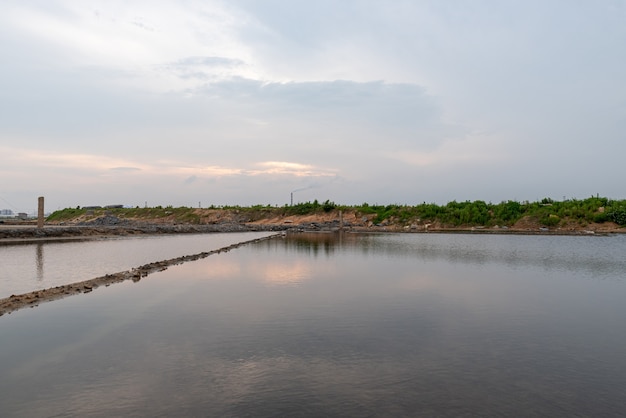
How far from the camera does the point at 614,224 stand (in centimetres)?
5906

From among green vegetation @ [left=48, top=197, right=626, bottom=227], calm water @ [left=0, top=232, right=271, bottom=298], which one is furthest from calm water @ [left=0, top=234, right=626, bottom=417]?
green vegetation @ [left=48, top=197, right=626, bottom=227]

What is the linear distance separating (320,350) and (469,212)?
228ft

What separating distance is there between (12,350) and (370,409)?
7463 mm

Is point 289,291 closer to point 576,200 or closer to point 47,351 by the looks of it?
point 47,351

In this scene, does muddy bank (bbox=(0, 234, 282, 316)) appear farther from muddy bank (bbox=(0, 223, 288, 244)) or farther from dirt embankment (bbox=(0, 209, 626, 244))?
dirt embankment (bbox=(0, 209, 626, 244))

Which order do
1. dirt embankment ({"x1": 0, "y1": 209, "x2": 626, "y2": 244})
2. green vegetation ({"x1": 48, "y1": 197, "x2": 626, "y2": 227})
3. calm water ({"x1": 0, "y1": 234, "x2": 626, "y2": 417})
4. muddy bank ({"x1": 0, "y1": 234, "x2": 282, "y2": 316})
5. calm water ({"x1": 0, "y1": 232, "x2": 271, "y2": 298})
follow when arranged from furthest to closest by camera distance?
green vegetation ({"x1": 48, "y1": 197, "x2": 626, "y2": 227}) → dirt embankment ({"x1": 0, "y1": 209, "x2": 626, "y2": 244}) → calm water ({"x1": 0, "y1": 232, "x2": 271, "y2": 298}) → muddy bank ({"x1": 0, "y1": 234, "x2": 282, "y2": 316}) → calm water ({"x1": 0, "y1": 234, "x2": 626, "y2": 417})

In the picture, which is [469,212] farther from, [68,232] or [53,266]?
[53,266]

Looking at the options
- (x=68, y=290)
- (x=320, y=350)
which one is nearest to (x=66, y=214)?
(x=68, y=290)

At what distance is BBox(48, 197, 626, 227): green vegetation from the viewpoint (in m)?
62.6

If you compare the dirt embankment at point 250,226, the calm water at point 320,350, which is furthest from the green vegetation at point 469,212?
the calm water at point 320,350

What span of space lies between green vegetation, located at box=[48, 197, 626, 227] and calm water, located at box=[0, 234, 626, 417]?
5318 cm

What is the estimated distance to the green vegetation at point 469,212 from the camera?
205 ft

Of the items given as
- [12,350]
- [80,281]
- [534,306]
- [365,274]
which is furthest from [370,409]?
[80,281]

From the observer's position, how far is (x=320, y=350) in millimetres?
8625
